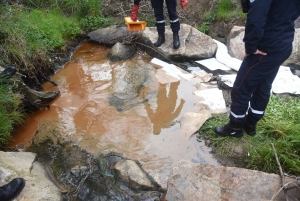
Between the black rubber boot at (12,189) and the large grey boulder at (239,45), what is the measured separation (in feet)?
14.4

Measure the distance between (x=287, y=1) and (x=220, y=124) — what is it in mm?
1787

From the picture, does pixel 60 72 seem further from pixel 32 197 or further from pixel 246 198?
pixel 246 198

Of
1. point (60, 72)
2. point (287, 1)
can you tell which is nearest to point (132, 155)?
point (287, 1)

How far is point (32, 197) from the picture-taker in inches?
107

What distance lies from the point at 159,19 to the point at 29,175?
3.70 m

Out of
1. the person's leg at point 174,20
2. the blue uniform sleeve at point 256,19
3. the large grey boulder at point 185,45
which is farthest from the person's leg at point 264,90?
the person's leg at point 174,20

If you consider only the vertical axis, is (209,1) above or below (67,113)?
above

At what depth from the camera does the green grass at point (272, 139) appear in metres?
3.07

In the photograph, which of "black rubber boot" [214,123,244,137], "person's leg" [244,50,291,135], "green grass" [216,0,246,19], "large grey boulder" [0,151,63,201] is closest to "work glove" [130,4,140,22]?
"green grass" [216,0,246,19]

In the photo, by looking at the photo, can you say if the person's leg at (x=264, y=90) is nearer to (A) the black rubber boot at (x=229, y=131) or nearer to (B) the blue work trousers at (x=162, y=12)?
(A) the black rubber boot at (x=229, y=131)

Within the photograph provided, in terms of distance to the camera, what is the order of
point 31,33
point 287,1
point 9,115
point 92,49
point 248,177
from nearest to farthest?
point 287,1, point 248,177, point 9,115, point 31,33, point 92,49

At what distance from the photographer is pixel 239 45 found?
5.52 m

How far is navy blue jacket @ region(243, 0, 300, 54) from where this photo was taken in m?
2.42

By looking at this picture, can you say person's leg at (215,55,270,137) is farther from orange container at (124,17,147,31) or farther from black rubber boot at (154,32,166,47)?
orange container at (124,17,147,31)
